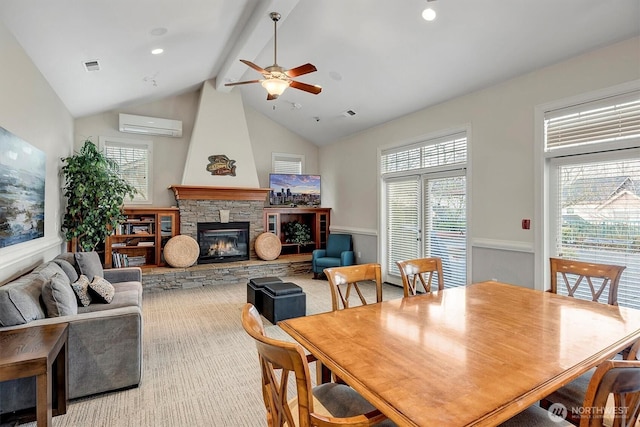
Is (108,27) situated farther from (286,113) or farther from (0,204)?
(286,113)

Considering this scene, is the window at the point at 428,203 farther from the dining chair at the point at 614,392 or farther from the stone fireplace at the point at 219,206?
the dining chair at the point at 614,392

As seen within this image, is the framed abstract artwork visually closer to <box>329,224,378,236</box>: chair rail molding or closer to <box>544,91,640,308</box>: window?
<box>329,224,378,236</box>: chair rail molding

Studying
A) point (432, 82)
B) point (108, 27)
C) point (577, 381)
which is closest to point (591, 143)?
point (432, 82)

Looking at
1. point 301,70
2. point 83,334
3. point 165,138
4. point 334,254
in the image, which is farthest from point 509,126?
point 165,138

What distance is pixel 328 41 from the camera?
4.42 meters

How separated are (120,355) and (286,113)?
5.66m

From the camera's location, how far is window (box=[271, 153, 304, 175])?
7812mm

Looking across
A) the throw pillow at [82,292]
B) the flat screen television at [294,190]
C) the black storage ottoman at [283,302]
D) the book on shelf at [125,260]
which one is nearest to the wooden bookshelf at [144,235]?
the book on shelf at [125,260]

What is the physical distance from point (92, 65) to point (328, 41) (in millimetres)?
2888

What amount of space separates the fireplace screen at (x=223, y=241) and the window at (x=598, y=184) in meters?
5.27

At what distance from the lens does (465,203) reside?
470cm

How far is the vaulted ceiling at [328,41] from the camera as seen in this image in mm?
3057

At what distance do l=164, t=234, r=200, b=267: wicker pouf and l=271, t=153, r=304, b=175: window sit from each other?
2550mm

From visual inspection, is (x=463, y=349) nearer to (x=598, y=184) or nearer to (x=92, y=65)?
(x=598, y=184)
